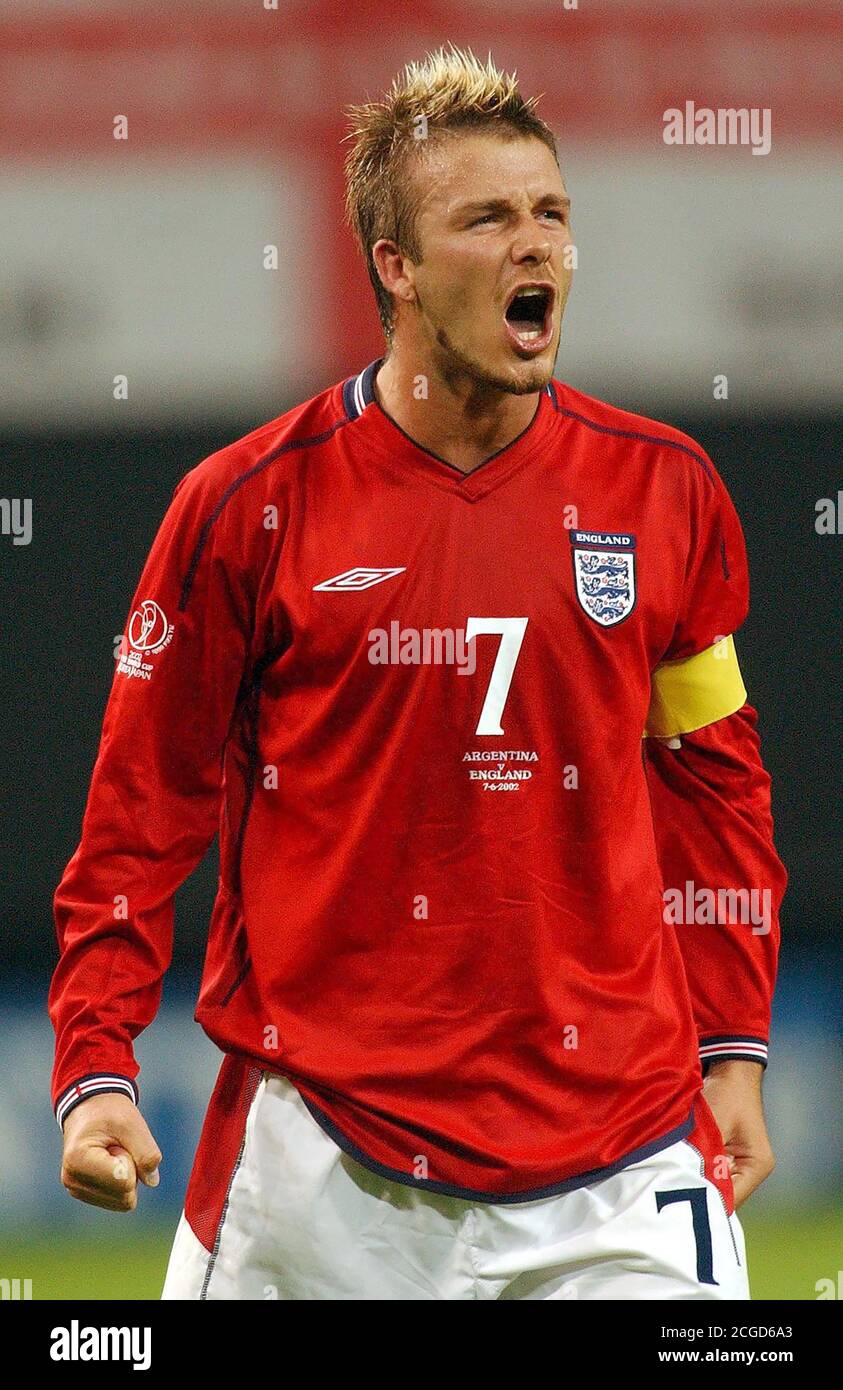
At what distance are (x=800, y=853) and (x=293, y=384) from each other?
182cm

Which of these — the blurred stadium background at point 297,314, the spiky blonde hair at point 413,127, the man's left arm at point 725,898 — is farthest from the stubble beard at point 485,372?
the blurred stadium background at point 297,314

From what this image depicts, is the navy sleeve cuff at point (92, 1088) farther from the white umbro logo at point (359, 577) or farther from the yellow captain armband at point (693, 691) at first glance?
the yellow captain armband at point (693, 691)

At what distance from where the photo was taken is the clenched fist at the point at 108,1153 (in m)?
2.29

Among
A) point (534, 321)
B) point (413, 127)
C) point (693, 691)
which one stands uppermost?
point (413, 127)

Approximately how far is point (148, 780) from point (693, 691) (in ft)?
2.37

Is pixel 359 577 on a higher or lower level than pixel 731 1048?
higher

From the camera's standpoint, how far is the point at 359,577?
2.39 meters

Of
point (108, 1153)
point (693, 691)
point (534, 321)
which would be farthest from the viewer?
point (693, 691)

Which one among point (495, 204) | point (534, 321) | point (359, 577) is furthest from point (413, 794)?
point (495, 204)

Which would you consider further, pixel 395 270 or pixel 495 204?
pixel 395 270

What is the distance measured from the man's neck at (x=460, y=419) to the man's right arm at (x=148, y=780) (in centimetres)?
26

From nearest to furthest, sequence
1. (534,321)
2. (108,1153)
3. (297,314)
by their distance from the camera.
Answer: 1. (108,1153)
2. (534,321)
3. (297,314)

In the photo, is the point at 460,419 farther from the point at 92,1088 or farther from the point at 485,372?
the point at 92,1088
